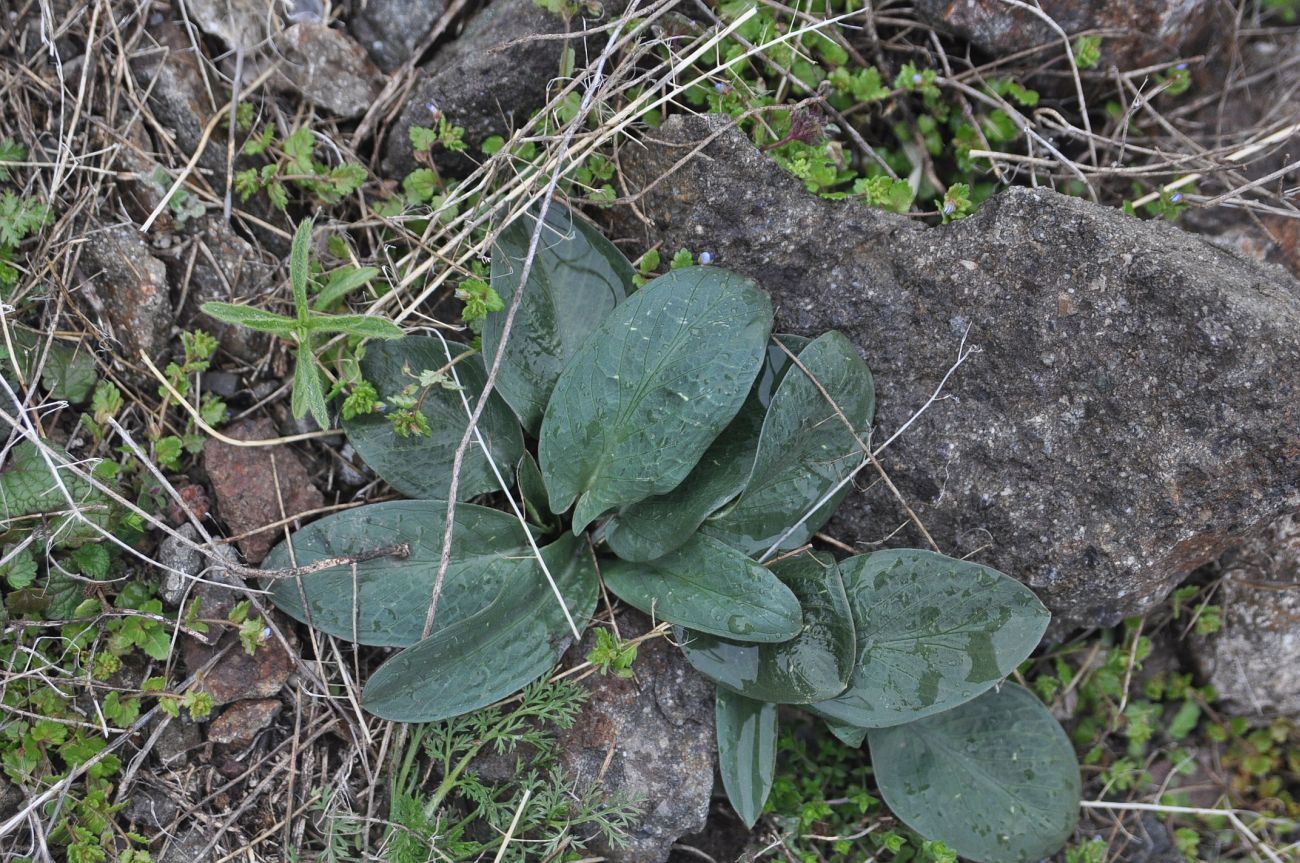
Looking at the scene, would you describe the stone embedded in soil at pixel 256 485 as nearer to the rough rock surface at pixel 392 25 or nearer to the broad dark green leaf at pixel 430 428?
the broad dark green leaf at pixel 430 428

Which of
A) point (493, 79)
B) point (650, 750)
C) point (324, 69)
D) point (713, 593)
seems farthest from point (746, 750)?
point (324, 69)

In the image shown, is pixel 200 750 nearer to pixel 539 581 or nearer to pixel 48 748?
pixel 48 748

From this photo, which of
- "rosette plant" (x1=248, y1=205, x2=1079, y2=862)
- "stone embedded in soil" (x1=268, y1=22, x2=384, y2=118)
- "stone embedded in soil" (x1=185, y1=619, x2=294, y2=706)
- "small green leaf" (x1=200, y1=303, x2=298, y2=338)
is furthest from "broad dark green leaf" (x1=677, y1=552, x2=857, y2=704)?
"stone embedded in soil" (x1=268, y1=22, x2=384, y2=118)

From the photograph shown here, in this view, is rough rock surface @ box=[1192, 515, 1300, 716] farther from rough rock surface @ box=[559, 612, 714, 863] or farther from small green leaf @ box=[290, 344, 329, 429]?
small green leaf @ box=[290, 344, 329, 429]

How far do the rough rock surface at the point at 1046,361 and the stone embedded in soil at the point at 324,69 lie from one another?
2.66 ft

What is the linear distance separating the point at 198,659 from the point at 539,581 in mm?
760

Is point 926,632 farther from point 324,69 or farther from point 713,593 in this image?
point 324,69

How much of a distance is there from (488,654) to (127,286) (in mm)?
1192

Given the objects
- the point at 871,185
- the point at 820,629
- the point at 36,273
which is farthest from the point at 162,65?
the point at 820,629

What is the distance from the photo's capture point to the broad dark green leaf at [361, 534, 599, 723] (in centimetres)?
188

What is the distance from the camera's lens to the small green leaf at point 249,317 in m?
1.91

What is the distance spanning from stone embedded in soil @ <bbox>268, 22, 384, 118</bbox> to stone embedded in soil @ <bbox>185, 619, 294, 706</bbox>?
4.29 ft

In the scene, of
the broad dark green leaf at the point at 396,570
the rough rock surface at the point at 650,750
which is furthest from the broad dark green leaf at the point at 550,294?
the rough rock surface at the point at 650,750

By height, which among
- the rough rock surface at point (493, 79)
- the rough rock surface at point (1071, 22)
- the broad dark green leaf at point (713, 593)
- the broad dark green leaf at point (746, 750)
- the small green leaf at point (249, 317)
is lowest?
the broad dark green leaf at point (746, 750)
